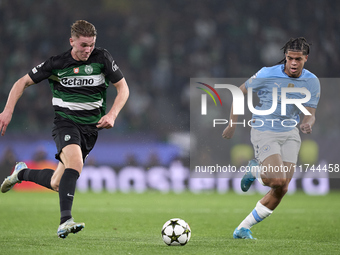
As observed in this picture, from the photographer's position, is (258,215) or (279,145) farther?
(279,145)

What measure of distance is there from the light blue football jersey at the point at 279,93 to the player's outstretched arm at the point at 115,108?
1.46m

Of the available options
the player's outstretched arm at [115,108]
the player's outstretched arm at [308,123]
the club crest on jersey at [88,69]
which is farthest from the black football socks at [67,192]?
A: the player's outstretched arm at [308,123]

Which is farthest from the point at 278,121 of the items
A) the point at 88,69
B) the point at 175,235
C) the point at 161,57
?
the point at 161,57

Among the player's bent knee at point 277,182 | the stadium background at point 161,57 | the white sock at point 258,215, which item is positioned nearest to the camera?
the player's bent knee at point 277,182

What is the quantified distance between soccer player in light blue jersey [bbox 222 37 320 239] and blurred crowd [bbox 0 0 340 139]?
1024 cm

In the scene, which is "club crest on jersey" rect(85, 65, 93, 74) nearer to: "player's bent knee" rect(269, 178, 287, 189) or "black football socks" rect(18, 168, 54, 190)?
"black football socks" rect(18, 168, 54, 190)

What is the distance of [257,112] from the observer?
5871 millimetres

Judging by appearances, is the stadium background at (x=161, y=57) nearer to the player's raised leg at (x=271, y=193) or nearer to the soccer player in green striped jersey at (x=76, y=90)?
the player's raised leg at (x=271, y=193)

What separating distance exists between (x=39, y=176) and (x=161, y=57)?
12.7 metres

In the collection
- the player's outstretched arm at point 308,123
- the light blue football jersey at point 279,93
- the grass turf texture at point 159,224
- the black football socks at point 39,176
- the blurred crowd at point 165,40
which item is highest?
the blurred crowd at point 165,40

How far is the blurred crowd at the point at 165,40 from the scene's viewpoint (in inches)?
669

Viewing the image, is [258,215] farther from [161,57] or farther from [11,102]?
[161,57]

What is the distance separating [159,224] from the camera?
7.51 meters

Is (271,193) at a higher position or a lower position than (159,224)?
Answer: higher
